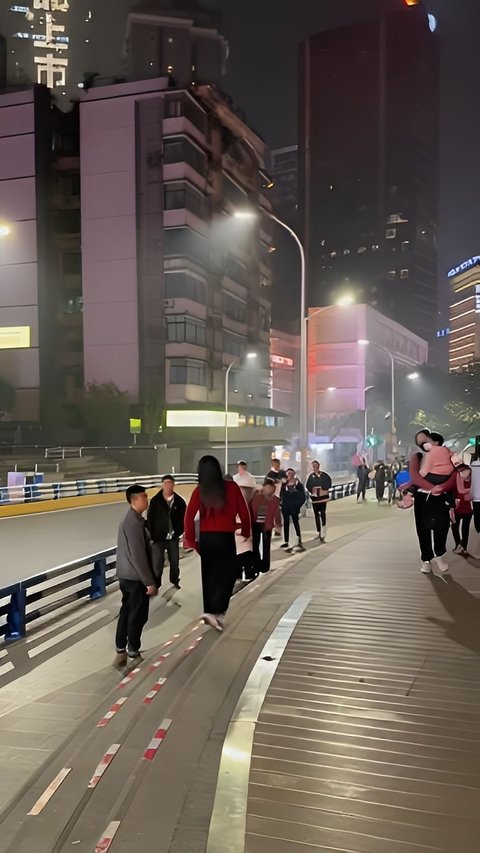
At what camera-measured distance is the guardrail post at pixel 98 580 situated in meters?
10.0

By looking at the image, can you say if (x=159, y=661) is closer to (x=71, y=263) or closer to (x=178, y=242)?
(x=178, y=242)

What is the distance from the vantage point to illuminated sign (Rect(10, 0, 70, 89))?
189ft

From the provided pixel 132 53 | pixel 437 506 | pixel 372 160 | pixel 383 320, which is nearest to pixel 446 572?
pixel 437 506

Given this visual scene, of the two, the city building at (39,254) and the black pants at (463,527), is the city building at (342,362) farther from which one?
the black pants at (463,527)

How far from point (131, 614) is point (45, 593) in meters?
2.38

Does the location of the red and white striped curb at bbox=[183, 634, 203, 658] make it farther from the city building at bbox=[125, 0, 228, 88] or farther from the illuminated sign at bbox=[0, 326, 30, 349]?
the city building at bbox=[125, 0, 228, 88]

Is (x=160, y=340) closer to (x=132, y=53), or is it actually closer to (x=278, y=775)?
(x=278, y=775)

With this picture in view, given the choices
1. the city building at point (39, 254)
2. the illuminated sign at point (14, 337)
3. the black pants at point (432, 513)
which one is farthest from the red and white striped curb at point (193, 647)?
the illuminated sign at point (14, 337)

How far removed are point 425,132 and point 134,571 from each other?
639 ft

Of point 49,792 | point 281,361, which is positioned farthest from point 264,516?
point 281,361

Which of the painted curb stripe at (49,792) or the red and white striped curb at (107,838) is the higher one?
the red and white striped curb at (107,838)

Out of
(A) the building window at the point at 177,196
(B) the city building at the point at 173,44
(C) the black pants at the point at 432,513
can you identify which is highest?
(B) the city building at the point at 173,44

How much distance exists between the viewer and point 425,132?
6969 inches

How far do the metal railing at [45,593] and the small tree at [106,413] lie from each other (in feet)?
121
